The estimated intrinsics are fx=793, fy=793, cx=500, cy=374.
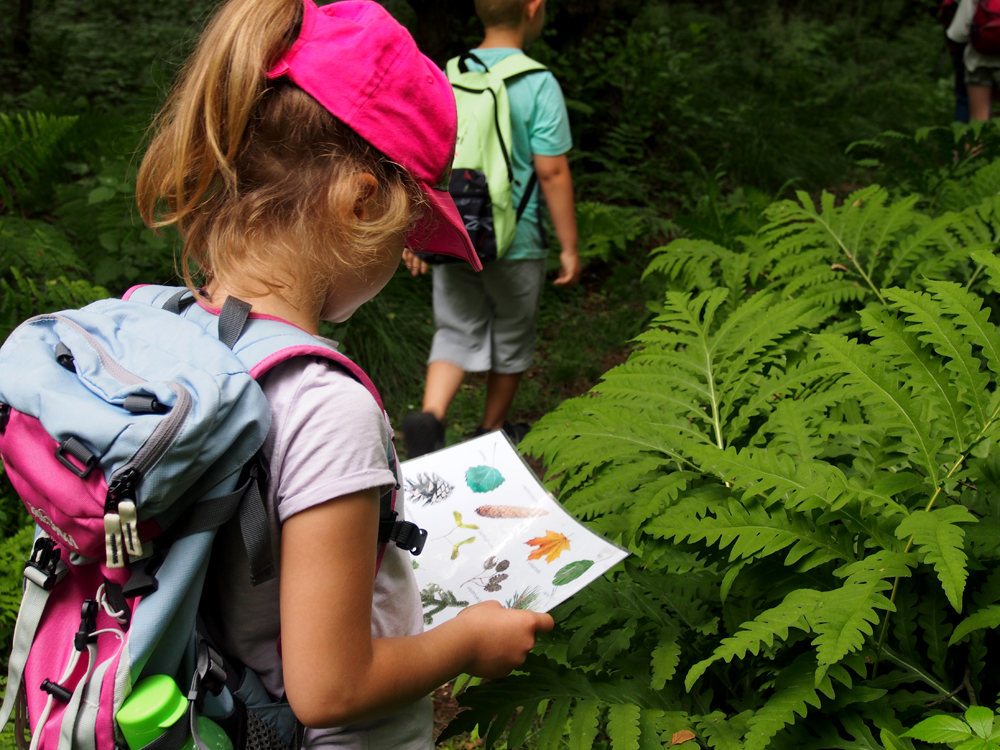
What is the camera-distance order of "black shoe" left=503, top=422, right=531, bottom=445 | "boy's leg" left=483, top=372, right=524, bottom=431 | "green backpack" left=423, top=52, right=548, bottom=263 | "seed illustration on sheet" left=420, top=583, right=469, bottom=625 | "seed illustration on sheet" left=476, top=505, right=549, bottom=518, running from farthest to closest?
1. "black shoe" left=503, top=422, right=531, bottom=445
2. "boy's leg" left=483, top=372, right=524, bottom=431
3. "green backpack" left=423, top=52, right=548, bottom=263
4. "seed illustration on sheet" left=476, top=505, right=549, bottom=518
5. "seed illustration on sheet" left=420, top=583, right=469, bottom=625

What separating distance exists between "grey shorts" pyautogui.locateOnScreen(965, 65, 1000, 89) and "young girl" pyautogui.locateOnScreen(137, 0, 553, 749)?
5784mm

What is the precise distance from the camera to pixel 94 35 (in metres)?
7.96

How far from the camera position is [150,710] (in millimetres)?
963

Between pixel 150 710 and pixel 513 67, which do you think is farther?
pixel 513 67

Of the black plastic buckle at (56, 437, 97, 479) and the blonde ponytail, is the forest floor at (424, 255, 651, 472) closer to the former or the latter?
the blonde ponytail

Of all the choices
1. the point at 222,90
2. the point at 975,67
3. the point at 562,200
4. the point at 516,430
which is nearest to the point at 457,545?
the point at 222,90

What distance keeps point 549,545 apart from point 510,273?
2.41 metres

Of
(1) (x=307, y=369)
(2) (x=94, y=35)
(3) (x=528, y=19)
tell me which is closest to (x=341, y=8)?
(1) (x=307, y=369)

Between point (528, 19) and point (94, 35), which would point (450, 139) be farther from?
point (94, 35)

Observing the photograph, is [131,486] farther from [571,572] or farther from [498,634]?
[571,572]

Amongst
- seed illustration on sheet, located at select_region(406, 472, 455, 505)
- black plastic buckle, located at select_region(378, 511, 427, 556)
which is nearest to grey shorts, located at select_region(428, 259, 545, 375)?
seed illustration on sheet, located at select_region(406, 472, 455, 505)

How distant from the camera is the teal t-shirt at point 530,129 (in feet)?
11.7

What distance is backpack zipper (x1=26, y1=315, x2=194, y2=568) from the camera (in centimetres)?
88

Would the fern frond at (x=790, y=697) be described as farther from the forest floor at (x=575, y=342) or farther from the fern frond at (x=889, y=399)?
the forest floor at (x=575, y=342)
